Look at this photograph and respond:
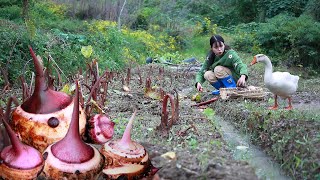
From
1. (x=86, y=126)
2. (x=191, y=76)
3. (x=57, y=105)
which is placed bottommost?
(x=191, y=76)

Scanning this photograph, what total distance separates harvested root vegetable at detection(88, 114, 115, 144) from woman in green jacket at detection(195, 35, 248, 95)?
3741mm

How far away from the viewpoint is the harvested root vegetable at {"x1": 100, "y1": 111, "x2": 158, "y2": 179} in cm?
160

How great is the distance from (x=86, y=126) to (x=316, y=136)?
1.80 metres

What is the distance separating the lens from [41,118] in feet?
5.36

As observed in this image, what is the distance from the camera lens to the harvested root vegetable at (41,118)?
1.64 metres

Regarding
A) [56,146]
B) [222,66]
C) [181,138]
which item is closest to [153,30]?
[222,66]

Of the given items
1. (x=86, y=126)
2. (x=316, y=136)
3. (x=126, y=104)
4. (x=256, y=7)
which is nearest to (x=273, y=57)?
(x=256, y=7)

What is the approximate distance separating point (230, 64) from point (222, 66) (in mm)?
124

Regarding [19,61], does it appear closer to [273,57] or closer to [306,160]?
[306,160]

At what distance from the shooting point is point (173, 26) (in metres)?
21.2

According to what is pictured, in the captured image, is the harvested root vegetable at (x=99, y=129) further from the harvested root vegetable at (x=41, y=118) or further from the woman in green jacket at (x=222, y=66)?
the woman in green jacket at (x=222, y=66)

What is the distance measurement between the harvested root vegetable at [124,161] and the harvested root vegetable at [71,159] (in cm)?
6

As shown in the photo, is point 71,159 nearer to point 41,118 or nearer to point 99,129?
point 41,118

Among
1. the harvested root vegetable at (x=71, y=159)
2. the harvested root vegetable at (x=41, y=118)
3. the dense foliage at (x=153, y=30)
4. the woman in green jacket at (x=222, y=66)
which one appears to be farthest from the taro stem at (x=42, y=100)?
the dense foliage at (x=153, y=30)
